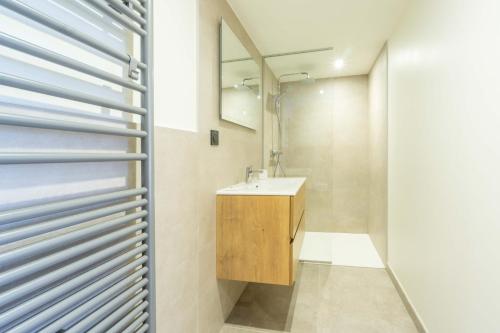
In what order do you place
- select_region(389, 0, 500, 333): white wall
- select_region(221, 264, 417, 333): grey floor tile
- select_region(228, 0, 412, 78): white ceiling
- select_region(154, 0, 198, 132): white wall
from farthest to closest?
select_region(228, 0, 412, 78): white ceiling
select_region(221, 264, 417, 333): grey floor tile
select_region(154, 0, 198, 132): white wall
select_region(389, 0, 500, 333): white wall

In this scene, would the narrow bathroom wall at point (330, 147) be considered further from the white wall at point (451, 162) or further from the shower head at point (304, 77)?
the white wall at point (451, 162)

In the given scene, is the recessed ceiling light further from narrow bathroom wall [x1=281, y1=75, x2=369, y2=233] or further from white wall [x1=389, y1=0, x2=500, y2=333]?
white wall [x1=389, y1=0, x2=500, y2=333]

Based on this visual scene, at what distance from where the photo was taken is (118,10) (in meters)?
0.91

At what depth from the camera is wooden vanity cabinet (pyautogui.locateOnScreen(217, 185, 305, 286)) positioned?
66.3 inches

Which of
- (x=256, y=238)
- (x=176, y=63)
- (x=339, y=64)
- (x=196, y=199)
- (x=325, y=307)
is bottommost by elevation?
(x=325, y=307)

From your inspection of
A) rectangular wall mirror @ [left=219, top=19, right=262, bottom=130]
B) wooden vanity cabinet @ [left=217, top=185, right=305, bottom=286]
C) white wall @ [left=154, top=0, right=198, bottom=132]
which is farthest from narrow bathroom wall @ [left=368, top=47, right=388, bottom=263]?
white wall @ [left=154, top=0, right=198, bottom=132]

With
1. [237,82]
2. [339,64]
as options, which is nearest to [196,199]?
[237,82]

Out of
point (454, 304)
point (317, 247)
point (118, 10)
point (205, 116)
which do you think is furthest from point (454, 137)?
point (317, 247)

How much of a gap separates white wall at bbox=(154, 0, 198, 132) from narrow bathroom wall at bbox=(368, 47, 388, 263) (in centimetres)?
208

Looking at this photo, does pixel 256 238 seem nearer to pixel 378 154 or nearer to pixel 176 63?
pixel 176 63

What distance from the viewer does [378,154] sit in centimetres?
312

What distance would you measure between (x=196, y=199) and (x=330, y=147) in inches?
94.5

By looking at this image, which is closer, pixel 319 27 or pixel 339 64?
pixel 319 27

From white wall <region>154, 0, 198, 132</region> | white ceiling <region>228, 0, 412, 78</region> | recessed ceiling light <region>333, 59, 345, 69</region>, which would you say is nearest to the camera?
white wall <region>154, 0, 198, 132</region>
